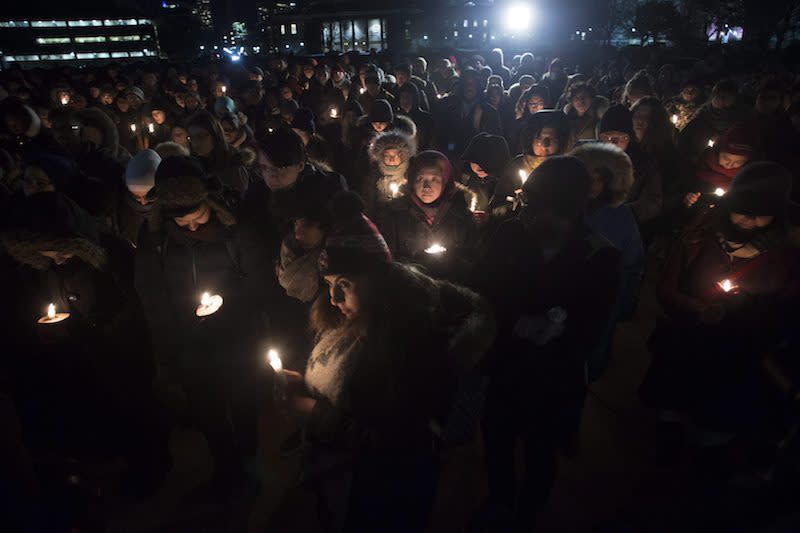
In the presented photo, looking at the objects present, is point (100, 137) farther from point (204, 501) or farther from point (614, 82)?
point (614, 82)

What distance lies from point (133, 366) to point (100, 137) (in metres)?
3.37

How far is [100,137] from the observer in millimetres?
4969

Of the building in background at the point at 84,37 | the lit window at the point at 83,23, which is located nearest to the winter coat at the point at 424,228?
the building in background at the point at 84,37

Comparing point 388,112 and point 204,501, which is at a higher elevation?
point 388,112

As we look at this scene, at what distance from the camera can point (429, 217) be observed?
11.7 ft

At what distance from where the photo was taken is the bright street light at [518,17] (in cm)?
3778

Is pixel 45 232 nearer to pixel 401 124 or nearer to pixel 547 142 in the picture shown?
pixel 547 142

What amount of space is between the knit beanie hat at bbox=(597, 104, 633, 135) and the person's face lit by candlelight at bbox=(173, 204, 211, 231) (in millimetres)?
4122

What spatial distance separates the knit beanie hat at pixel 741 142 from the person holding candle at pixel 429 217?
288 centimetres

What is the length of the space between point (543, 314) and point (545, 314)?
0.01m

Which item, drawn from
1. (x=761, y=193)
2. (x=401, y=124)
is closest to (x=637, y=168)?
(x=761, y=193)

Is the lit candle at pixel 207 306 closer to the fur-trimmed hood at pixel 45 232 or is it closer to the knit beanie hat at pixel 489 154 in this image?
the fur-trimmed hood at pixel 45 232

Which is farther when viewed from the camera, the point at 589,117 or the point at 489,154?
the point at 589,117

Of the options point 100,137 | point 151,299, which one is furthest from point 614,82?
point 151,299
